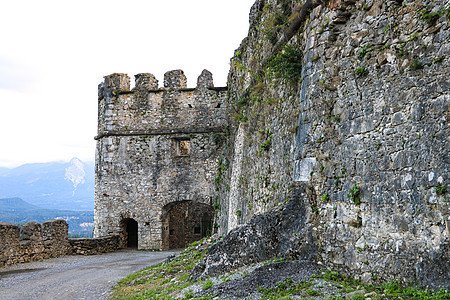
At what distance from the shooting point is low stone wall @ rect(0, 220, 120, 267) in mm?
12406

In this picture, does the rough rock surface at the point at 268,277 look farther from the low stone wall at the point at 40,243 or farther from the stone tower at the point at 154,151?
the stone tower at the point at 154,151

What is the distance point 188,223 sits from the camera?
22750mm

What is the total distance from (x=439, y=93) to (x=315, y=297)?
96.9 inches

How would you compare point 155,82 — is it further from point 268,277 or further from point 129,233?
point 268,277

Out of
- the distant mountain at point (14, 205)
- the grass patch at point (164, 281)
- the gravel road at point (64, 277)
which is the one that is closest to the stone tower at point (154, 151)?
the gravel road at point (64, 277)

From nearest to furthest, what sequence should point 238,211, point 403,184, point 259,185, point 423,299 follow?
1. point 423,299
2. point 403,184
3. point 259,185
4. point 238,211

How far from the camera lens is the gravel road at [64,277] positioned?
27.6 ft

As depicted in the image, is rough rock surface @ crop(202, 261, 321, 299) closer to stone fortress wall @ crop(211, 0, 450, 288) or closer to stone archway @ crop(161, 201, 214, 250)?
stone fortress wall @ crop(211, 0, 450, 288)

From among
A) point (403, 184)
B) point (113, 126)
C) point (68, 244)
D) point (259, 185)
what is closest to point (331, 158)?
point (403, 184)

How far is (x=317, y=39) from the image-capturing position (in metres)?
5.72

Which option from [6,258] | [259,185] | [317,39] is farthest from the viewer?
[6,258]

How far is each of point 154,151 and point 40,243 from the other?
6.81m

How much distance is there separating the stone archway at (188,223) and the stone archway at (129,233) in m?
1.83

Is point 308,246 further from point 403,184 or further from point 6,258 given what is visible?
point 6,258
